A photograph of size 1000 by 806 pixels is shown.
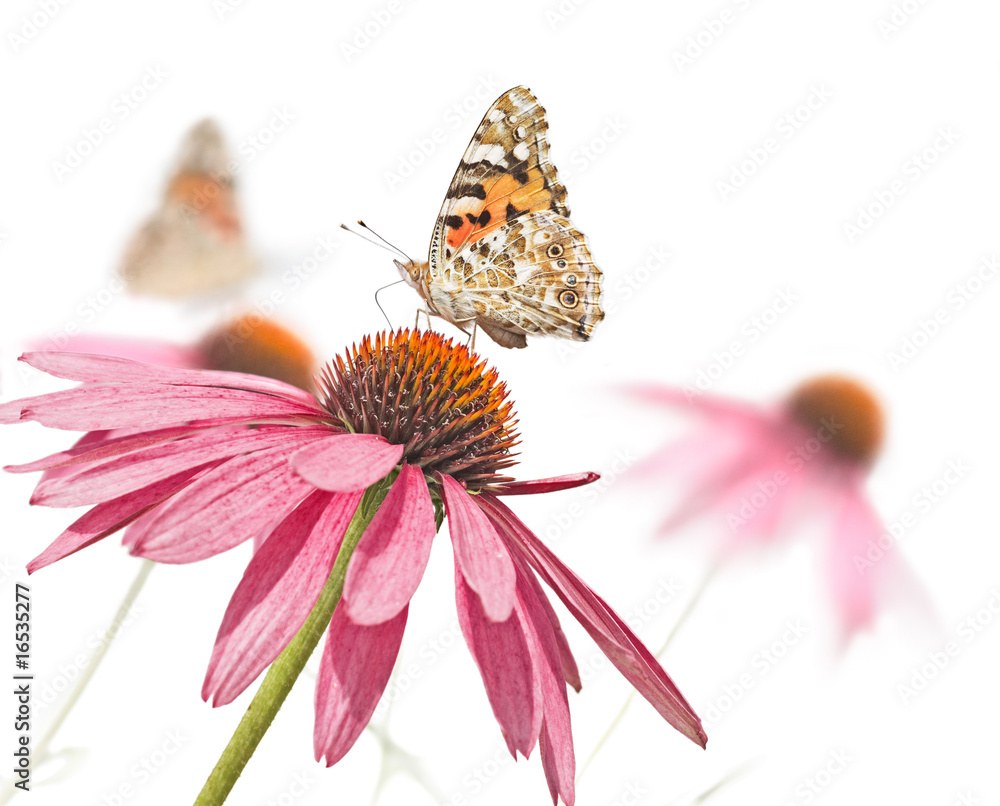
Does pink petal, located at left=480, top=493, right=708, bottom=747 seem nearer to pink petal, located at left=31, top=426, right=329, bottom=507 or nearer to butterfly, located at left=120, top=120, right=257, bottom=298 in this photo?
pink petal, located at left=31, top=426, right=329, bottom=507

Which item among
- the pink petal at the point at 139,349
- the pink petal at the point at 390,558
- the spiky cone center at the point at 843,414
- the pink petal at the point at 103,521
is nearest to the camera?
the pink petal at the point at 390,558

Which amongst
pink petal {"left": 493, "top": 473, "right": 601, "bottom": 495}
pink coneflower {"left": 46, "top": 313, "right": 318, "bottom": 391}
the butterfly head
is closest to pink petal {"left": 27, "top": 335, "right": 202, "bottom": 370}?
pink coneflower {"left": 46, "top": 313, "right": 318, "bottom": 391}

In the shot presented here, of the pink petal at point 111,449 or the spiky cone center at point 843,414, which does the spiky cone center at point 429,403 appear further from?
the spiky cone center at point 843,414

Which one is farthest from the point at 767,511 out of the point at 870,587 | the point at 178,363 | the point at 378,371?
the point at 178,363

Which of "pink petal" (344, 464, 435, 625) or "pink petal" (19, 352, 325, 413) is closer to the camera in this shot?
"pink petal" (344, 464, 435, 625)

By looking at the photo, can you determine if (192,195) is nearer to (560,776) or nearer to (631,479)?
(631,479)

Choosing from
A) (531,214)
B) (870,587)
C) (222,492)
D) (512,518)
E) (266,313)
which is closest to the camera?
(222,492)

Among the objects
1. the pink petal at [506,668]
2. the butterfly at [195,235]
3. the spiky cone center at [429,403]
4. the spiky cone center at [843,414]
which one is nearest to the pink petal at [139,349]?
the butterfly at [195,235]
